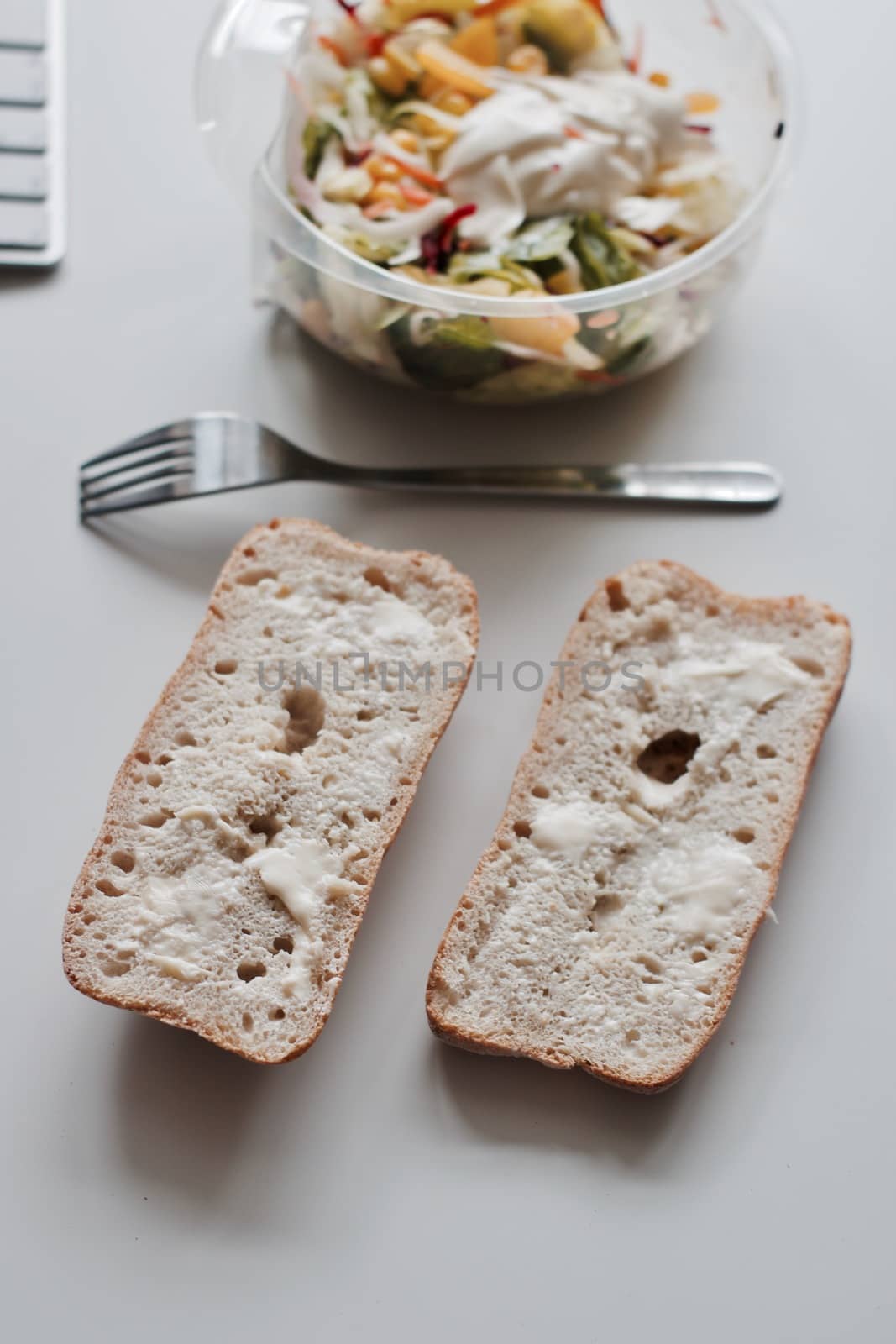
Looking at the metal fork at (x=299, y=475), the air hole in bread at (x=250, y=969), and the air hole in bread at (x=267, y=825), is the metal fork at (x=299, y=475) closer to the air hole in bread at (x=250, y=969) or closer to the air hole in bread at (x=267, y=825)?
the air hole in bread at (x=267, y=825)

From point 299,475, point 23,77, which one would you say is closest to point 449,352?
point 299,475

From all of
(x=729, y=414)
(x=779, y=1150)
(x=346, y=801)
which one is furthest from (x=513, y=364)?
(x=779, y=1150)

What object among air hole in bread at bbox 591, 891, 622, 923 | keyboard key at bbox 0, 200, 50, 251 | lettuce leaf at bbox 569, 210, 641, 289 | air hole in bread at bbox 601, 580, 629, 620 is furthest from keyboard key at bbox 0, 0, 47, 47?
air hole in bread at bbox 591, 891, 622, 923

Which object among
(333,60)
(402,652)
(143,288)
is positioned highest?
(333,60)

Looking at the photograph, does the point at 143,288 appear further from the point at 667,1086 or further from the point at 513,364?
the point at 667,1086

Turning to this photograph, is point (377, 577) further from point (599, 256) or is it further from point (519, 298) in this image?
point (599, 256)
